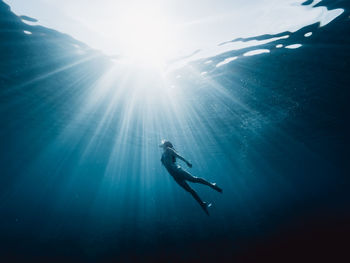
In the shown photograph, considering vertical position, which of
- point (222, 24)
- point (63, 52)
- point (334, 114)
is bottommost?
point (334, 114)

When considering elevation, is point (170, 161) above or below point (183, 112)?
above

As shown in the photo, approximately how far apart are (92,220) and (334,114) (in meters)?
28.7

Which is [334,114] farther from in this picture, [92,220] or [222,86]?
[92,220]

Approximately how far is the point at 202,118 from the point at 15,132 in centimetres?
2428

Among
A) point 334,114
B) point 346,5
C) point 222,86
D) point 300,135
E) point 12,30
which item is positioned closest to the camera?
point 346,5

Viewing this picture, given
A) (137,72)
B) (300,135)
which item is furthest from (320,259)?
(300,135)

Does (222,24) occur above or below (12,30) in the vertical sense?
above

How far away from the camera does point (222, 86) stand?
14.5 meters

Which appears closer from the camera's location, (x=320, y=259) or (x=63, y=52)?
(x=320, y=259)

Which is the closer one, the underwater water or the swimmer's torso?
the swimmer's torso

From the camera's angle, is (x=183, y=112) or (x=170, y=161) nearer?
(x=170, y=161)

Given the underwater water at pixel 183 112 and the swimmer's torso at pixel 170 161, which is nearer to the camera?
the swimmer's torso at pixel 170 161

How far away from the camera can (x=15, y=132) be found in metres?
23.5

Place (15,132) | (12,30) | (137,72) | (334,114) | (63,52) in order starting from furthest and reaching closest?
(15,132) < (334,114) < (137,72) < (63,52) < (12,30)
